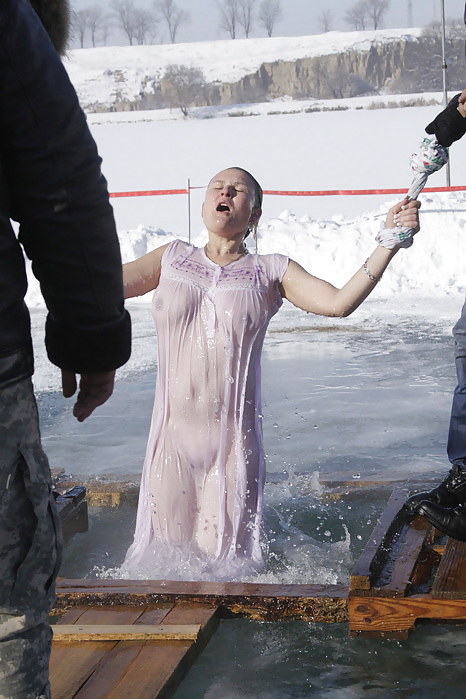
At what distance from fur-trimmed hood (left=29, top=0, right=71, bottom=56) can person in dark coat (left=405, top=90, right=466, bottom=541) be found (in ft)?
6.47

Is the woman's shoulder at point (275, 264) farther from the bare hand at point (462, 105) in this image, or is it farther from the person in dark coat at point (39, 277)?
the person in dark coat at point (39, 277)

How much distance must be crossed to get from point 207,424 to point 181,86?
5558 cm

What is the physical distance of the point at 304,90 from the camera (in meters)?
60.0

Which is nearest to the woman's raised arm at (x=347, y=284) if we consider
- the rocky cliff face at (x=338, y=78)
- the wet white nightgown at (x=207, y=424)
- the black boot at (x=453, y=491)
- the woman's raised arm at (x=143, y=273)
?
the wet white nightgown at (x=207, y=424)

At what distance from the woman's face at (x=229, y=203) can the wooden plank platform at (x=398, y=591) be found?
1285mm

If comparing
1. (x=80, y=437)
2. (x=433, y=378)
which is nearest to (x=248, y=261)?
(x=80, y=437)

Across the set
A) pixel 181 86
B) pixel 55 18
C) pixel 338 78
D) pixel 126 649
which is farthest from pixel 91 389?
pixel 338 78

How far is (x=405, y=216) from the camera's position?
3256 millimetres

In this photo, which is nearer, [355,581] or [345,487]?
[355,581]

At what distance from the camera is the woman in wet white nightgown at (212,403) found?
3492 millimetres

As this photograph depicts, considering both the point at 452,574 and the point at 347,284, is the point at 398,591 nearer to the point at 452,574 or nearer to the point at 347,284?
the point at 452,574

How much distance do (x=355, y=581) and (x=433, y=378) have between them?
4297 mm

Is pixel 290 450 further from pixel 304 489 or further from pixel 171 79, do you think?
pixel 171 79

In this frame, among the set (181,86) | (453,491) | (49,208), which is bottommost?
(453,491)
